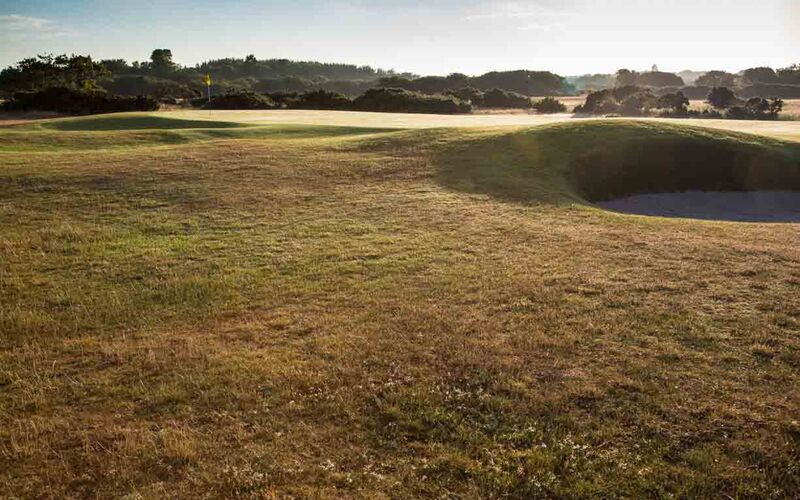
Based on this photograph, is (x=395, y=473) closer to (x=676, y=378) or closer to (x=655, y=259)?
(x=676, y=378)

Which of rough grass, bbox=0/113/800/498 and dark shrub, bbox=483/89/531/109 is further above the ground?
dark shrub, bbox=483/89/531/109

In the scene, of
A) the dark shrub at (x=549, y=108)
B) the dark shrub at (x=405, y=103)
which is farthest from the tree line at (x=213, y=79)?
the dark shrub at (x=549, y=108)

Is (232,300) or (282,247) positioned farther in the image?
(282,247)

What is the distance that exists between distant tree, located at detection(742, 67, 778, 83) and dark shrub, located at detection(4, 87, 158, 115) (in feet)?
548

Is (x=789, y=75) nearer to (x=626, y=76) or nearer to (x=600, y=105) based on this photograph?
(x=626, y=76)

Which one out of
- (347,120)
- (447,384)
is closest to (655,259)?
(447,384)

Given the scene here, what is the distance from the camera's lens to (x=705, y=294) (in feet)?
33.1

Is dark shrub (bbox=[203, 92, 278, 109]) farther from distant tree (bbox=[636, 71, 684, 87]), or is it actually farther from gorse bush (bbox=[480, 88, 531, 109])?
distant tree (bbox=[636, 71, 684, 87])

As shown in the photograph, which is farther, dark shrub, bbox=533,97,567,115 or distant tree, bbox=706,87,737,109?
distant tree, bbox=706,87,737,109

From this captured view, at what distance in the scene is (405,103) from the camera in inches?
2945

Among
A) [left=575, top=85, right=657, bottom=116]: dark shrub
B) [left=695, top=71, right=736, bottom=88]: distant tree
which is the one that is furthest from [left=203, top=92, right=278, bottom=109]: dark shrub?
[left=695, top=71, right=736, bottom=88]: distant tree

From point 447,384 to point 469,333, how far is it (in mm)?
1576

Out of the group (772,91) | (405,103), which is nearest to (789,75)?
(772,91)

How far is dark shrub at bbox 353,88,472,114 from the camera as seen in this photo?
72500mm
